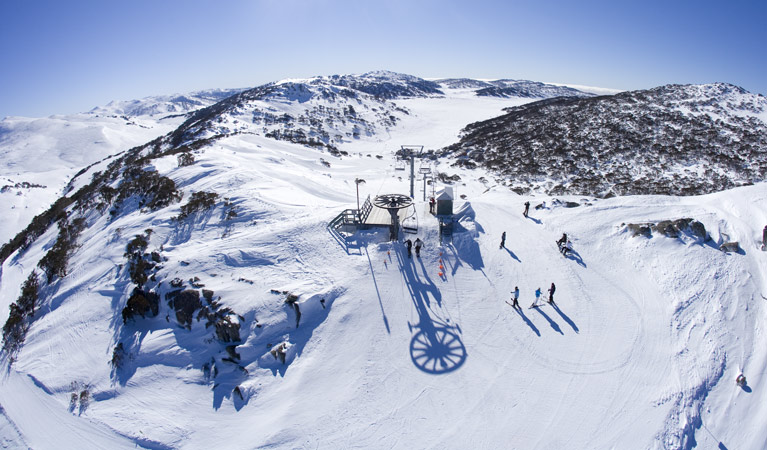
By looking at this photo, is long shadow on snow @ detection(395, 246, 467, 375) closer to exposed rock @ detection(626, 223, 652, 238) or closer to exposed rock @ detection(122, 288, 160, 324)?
exposed rock @ detection(122, 288, 160, 324)

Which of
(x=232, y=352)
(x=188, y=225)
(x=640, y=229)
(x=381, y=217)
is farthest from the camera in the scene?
(x=188, y=225)

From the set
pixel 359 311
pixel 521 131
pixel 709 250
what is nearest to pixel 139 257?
pixel 359 311

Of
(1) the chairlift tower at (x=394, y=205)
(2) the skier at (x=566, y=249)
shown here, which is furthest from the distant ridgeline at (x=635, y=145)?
(1) the chairlift tower at (x=394, y=205)

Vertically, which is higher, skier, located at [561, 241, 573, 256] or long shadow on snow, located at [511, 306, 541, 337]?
skier, located at [561, 241, 573, 256]

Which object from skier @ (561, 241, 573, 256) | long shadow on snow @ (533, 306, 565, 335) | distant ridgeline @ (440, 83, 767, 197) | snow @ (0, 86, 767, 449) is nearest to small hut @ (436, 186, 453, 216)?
snow @ (0, 86, 767, 449)

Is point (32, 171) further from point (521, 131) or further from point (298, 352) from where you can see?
point (521, 131)

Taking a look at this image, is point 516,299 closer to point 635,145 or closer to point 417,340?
point 417,340

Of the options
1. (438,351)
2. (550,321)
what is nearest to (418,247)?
(438,351)
